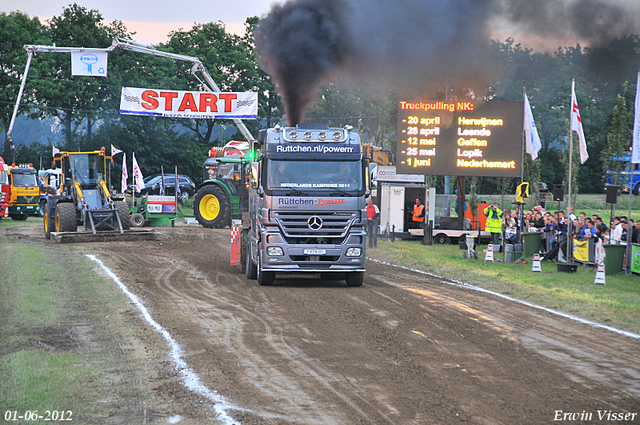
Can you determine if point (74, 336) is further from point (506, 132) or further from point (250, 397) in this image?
point (506, 132)

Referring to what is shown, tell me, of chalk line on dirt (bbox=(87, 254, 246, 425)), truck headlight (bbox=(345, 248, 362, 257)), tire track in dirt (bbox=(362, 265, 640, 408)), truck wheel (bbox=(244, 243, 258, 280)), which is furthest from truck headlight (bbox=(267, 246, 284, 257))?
chalk line on dirt (bbox=(87, 254, 246, 425))

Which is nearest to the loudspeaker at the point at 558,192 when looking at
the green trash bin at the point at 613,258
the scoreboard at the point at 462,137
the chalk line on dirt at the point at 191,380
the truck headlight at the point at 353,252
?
the scoreboard at the point at 462,137

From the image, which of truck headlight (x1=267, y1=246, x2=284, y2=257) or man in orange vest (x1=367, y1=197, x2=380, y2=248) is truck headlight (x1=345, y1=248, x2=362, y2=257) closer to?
truck headlight (x1=267, y1=246, x2=284, y2=257)

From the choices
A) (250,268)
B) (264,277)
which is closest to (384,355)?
(264,277)

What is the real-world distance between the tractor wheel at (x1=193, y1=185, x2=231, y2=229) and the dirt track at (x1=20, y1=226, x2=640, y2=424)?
53.0ft

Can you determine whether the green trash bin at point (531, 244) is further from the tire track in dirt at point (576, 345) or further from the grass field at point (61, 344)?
the grass field at point (61, 344)

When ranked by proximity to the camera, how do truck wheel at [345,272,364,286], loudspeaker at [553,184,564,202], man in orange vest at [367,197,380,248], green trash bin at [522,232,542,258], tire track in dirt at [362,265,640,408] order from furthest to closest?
man in orange vest at [367,197,380,248]
green trash bin at [522,232,542,258]
loudspeaker at [553,184,564,202]
truck wheel at [345,272,364,286]
tire track in dirt at [362,265,640,408]

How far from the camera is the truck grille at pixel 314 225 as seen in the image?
45.8ft

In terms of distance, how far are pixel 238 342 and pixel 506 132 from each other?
60.6ft

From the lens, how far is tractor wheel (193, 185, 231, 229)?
1218 inches

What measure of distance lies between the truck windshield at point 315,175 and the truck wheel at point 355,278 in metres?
1.86

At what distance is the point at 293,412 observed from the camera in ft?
20.6

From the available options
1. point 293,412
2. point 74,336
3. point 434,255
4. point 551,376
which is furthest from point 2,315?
point 434,255

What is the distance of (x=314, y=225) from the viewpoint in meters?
14.0
